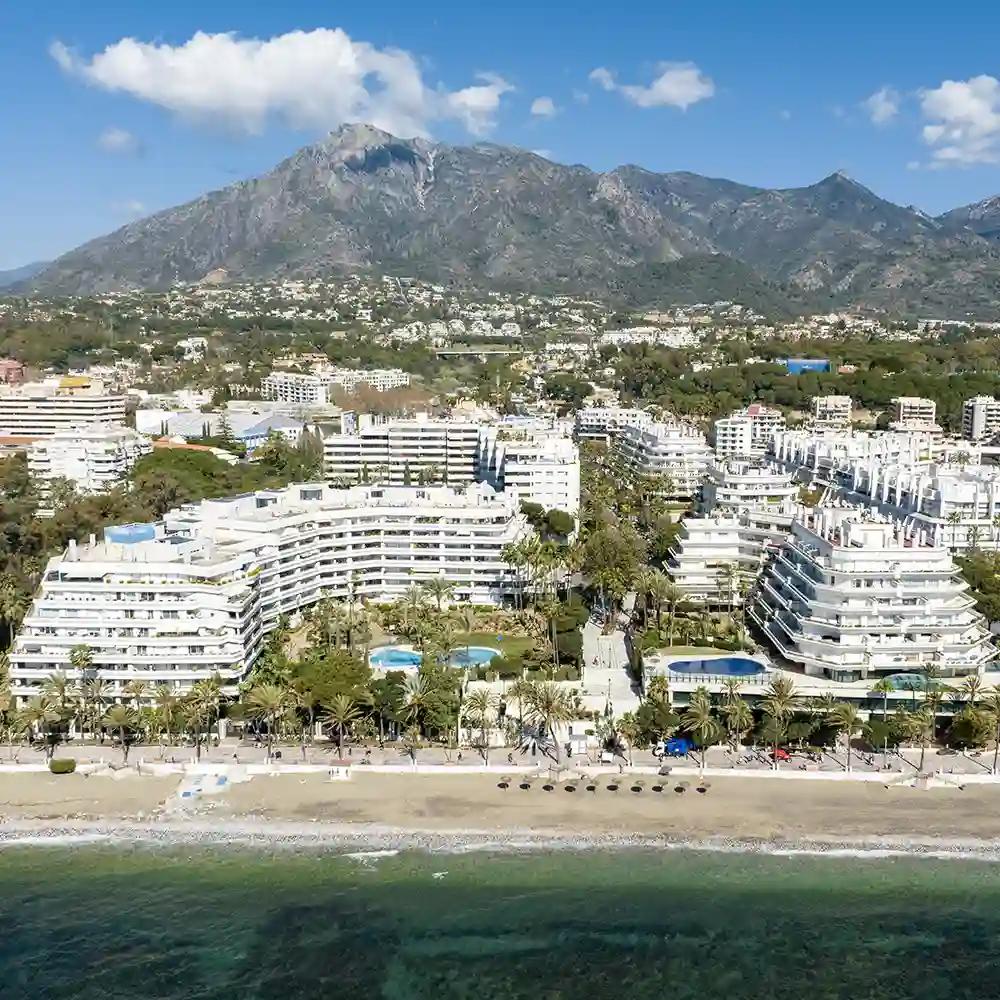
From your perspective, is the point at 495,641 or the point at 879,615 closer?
the point at 879,615

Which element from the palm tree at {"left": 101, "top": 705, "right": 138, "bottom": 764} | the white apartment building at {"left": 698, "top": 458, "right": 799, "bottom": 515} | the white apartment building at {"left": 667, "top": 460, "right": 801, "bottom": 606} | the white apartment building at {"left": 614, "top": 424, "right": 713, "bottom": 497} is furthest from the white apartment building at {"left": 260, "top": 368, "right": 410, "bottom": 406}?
the palm tree at {"left": 101, "top": 705, "right": 138, "bottom": 764}

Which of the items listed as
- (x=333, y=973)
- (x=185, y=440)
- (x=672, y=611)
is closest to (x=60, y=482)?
(x=185, y=440)

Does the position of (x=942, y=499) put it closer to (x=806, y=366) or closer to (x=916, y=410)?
(x=916, y=410)

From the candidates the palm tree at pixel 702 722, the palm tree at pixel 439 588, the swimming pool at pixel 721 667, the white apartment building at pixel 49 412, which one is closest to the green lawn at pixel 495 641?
the palm tree at pixel 439 588

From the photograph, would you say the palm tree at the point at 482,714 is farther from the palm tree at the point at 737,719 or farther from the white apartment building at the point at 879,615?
the white apartment building at the point at 879,615

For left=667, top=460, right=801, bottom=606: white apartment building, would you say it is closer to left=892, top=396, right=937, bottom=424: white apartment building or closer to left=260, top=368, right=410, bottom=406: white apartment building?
left=892, top=396, right=937, bottom=424: white apartment building

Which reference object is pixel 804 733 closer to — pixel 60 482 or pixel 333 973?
pixel 333 973

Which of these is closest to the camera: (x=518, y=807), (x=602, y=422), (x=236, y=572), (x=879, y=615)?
(x=518, y=807)

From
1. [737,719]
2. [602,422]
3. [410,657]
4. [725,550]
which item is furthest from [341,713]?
[602,422]
